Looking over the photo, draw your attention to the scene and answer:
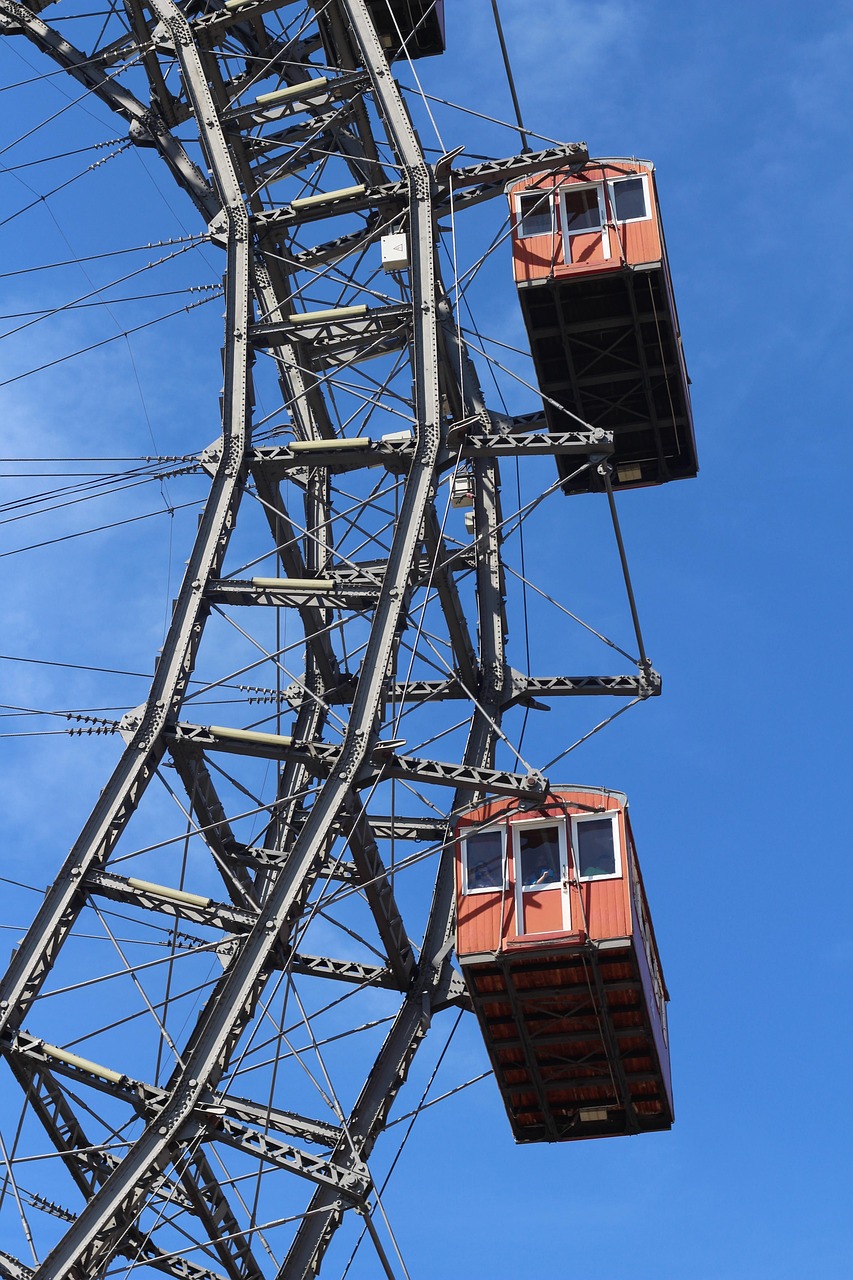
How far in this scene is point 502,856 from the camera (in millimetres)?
32375

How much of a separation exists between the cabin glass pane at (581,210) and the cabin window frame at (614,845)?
445 inches

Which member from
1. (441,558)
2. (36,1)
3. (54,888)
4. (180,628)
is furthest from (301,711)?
(36,1)

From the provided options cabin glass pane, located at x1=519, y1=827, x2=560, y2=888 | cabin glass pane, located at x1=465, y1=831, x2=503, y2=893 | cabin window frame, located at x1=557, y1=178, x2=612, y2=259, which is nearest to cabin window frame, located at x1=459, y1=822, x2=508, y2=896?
cabin glass pane, located at x1=465, y1=831, x2=503, y2=893

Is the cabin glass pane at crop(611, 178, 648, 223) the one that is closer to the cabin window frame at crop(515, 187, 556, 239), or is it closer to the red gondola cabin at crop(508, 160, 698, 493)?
the red gondola cabin at crop(508, 160, 698, 493)

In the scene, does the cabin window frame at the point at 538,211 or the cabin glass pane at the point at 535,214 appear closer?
the cabin window frame at the point at 538,211

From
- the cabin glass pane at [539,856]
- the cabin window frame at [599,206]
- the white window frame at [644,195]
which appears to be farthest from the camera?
the white window frame at [644,195]

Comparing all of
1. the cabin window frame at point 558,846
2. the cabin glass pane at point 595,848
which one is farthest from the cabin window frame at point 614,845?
the cabin window frame at point 558,846

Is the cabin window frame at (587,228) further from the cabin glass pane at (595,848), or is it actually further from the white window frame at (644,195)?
the cabin glass pane at (595,848)

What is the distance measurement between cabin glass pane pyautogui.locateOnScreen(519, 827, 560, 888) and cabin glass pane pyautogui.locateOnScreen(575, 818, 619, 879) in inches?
14.4

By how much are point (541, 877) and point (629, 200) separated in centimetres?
1334

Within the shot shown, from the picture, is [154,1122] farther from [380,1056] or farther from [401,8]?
[401,8]

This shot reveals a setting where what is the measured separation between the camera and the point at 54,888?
96.7 feet

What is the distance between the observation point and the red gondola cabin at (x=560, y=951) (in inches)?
1237

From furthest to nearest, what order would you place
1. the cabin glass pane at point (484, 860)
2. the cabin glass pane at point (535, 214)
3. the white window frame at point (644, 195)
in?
the cabin glass pane at point (535, 214) < the white window frame at point (644, 195) < the cabin glass pane at point (484, 860)
